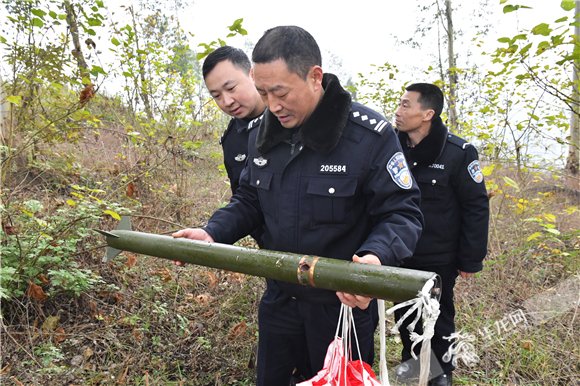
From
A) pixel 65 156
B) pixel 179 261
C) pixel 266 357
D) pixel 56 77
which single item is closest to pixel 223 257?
pixel 179 261

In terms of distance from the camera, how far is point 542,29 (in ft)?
8.29

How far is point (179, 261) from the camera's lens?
5.64 feet

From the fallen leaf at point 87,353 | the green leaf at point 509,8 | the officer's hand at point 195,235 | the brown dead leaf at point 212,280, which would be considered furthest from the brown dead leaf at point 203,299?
the green leaf at point 509,8

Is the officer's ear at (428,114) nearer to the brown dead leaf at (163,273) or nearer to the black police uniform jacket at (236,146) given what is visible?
the black police uniform jacket at (236,146)

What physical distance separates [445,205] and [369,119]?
137 centimetres

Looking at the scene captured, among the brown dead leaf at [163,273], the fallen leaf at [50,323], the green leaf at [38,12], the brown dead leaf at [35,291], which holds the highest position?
the green leaf at [38,12]

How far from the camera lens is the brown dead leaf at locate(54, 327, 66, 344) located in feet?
9.16

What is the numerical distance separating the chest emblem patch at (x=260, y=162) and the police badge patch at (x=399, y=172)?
63cm

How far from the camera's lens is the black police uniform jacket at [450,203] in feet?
8.85

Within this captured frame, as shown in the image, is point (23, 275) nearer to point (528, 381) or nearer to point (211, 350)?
point (211, 350)

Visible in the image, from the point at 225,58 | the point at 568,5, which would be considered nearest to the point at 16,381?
the point at 225,58

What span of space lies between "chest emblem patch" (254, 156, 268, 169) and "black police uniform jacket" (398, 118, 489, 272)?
1389mm

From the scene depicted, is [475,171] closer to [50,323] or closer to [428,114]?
[428,114]

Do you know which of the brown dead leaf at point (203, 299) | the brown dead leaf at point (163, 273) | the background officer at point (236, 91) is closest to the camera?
the background officer at point (236, 91)
